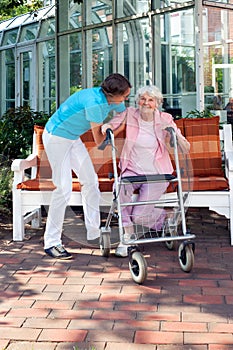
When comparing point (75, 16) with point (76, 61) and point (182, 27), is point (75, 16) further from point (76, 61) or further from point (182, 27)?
point (182, 27)

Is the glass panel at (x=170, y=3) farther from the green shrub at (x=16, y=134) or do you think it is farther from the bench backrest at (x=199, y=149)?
the bench backrest at (x=199, y=149)

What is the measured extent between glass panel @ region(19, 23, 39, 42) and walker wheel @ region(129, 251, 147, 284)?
9.88 metres

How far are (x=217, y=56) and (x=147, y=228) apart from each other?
4543 mm

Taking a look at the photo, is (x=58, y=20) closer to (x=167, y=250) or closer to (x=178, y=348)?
(x=167, y=250)

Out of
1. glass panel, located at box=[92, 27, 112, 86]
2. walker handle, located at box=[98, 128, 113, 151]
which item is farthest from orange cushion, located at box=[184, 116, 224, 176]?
glass panel, located at box=[92, 27, 112, 86]

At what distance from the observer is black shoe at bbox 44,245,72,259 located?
4.86 m

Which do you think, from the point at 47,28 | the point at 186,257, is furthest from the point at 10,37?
the point at 186,257

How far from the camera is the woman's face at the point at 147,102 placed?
4652 millimetres

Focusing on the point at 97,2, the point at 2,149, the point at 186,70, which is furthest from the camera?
the point at 97,2

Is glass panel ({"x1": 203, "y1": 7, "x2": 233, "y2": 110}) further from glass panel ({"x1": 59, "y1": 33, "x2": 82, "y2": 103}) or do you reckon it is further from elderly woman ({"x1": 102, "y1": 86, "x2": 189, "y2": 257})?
elderly woman ({"x1": 102, "y1": 86, "x2": 189, "y2": 257})

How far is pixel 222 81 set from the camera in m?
9.00

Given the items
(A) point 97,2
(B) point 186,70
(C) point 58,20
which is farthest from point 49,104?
(B) point 186,70

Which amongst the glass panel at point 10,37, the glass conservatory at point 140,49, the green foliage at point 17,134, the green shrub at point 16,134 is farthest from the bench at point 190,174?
the glass panel at point 10,37

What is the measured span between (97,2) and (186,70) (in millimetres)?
2633
